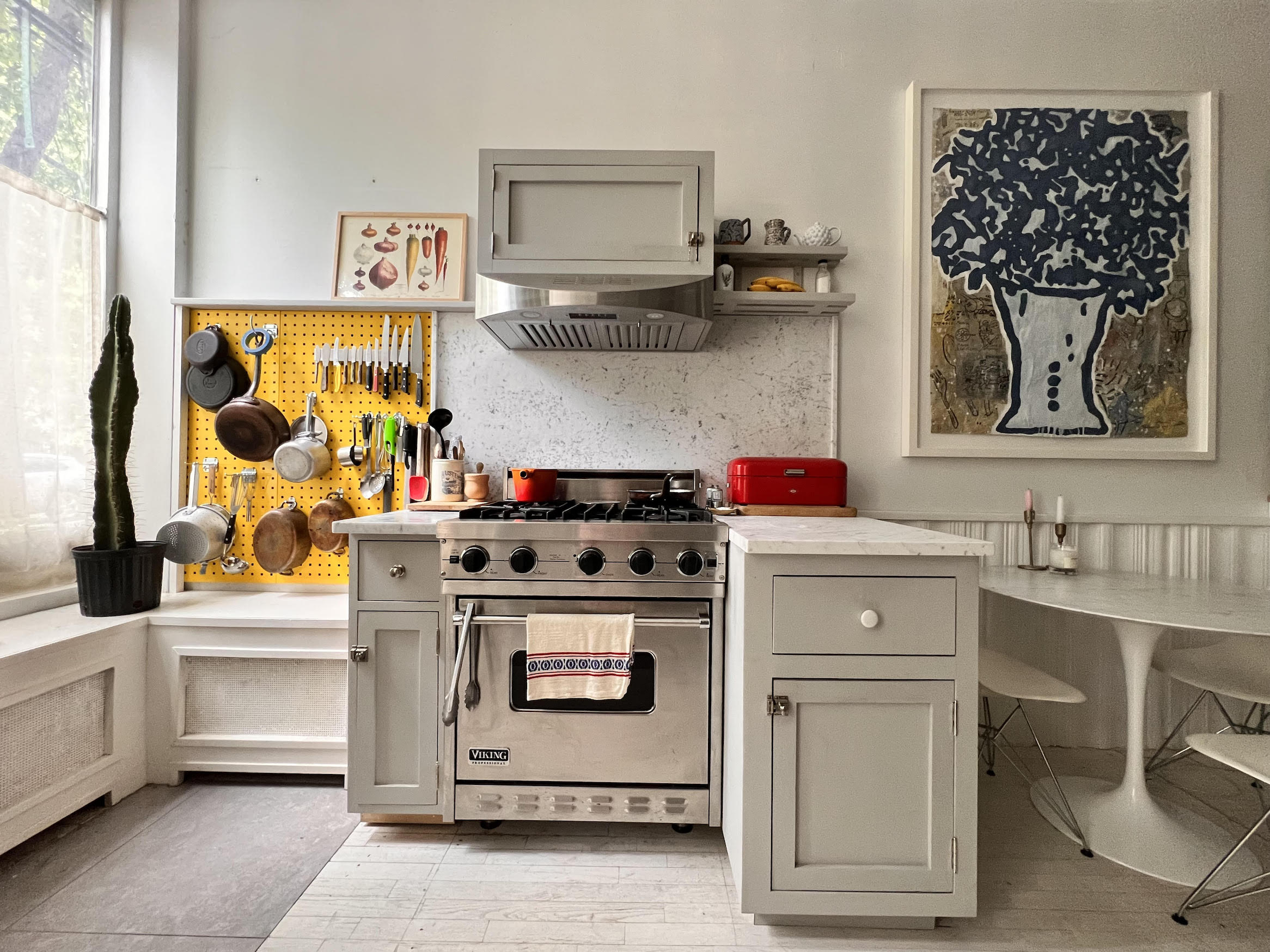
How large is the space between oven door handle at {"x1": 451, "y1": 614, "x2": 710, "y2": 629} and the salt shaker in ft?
4.51

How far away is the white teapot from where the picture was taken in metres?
2.52

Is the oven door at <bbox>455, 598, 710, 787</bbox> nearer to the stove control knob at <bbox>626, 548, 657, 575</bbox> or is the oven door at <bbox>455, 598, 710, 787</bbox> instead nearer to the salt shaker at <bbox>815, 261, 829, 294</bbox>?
the stove control knob at <bbox>626, 548, 657, 575</bbox>

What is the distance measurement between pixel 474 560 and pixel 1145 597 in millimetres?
2062

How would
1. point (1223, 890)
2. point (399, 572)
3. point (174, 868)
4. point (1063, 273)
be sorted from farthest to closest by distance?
point (1063, 273) < point (399, 572) < point (174, 868) < point (1223, 890)

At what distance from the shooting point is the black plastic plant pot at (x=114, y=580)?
222 cm

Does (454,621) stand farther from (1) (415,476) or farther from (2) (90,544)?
(2) (90,544)

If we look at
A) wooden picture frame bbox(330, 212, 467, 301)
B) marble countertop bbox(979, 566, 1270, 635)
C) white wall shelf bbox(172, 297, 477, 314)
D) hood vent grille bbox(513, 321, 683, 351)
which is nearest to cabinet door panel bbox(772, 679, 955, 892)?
marble countertop bbox(979, 566, 1270, 635)

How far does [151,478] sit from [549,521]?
6.36ft

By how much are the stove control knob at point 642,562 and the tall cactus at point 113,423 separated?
1858 mm

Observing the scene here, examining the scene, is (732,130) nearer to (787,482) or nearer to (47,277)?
(787,482)

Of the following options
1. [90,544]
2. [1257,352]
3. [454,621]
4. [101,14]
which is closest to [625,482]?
[454,621]

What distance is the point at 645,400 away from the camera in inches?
106

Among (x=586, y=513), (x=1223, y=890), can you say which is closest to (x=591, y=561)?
(x=586, y=513)

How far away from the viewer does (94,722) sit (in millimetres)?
2096
